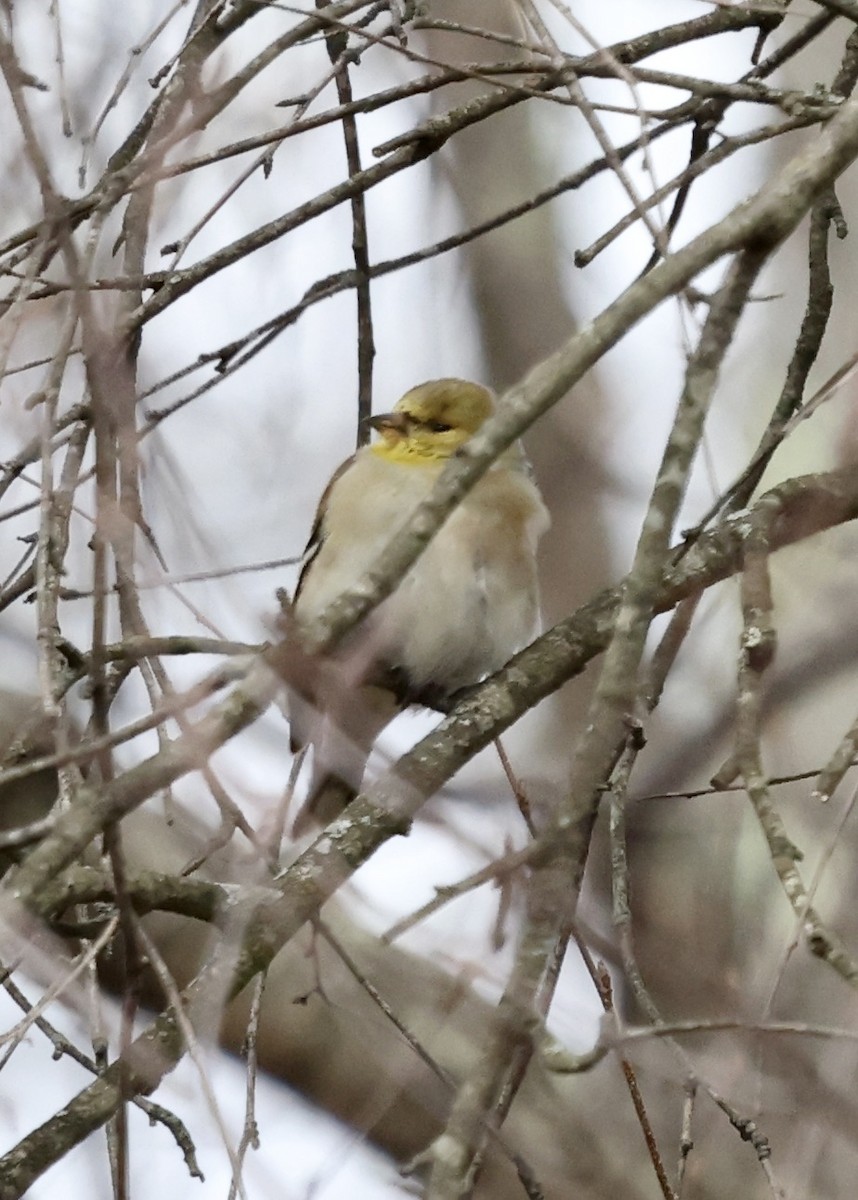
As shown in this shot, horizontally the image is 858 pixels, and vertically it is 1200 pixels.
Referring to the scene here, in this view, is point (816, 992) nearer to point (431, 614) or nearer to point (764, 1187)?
point (764, 1187)

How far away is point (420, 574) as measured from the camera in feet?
12.4

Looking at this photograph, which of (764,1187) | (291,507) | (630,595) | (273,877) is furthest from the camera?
(291,507)

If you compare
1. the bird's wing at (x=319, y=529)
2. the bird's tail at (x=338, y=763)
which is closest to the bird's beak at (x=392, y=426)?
the bird's wing at (x=319, y=529)

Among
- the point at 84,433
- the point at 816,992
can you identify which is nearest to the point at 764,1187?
the point at 816,992

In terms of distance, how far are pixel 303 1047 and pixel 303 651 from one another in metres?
2.11

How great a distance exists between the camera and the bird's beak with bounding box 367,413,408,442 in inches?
160

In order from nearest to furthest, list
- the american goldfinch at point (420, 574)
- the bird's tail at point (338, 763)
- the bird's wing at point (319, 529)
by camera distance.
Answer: the bird's tail at point (338, 763)
the american goldfinch at point (420, 574)
the bird's wing at point (319, 529)

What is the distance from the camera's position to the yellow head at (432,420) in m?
4.08

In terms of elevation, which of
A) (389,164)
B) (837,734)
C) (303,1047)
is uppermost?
(837,734)

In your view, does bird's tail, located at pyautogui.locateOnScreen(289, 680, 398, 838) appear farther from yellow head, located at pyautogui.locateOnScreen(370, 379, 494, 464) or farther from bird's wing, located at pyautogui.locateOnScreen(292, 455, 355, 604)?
yellow head, located at pyautogui.locateOnScreen(370, 379, 494, 464)

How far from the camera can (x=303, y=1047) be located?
373 cm

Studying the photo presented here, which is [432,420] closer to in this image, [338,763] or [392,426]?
[392,426]

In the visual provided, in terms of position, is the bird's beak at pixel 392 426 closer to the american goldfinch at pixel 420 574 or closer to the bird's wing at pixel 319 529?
the american goldfinch at pixel 420 574

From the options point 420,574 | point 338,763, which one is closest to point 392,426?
point 420,574
